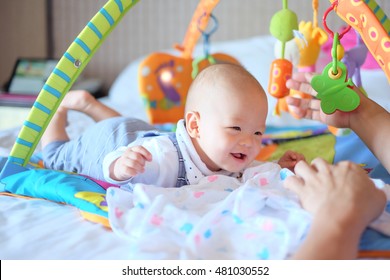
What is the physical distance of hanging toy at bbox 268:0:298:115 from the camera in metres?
1.18

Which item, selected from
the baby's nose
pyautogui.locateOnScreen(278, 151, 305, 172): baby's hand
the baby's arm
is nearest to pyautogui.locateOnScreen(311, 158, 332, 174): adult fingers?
the baby's arm

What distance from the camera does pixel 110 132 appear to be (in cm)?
120

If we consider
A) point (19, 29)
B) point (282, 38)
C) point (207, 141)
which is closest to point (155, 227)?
point (207, 141)

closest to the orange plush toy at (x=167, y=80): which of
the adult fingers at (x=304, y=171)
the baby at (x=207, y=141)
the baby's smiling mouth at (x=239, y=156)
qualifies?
the baby at (x=207, y=141)

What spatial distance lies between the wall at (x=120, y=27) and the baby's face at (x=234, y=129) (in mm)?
1787

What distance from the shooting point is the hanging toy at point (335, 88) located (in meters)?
1.00

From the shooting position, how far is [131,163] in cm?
90

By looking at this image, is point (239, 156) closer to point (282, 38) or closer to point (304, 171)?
point (304, 171)

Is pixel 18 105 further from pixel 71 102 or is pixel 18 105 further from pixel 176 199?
pixel 176 199

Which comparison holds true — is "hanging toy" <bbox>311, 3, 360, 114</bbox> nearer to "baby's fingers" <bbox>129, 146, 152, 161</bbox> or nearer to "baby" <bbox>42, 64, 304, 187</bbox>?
"baby" <bbox>42, 64, 304, 187</bbox>

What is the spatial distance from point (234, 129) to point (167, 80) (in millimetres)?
976

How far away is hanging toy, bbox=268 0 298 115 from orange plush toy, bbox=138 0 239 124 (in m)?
0.67

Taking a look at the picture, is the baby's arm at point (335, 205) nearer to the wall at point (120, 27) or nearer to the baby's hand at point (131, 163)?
the baby's hand at point (131, 163)
